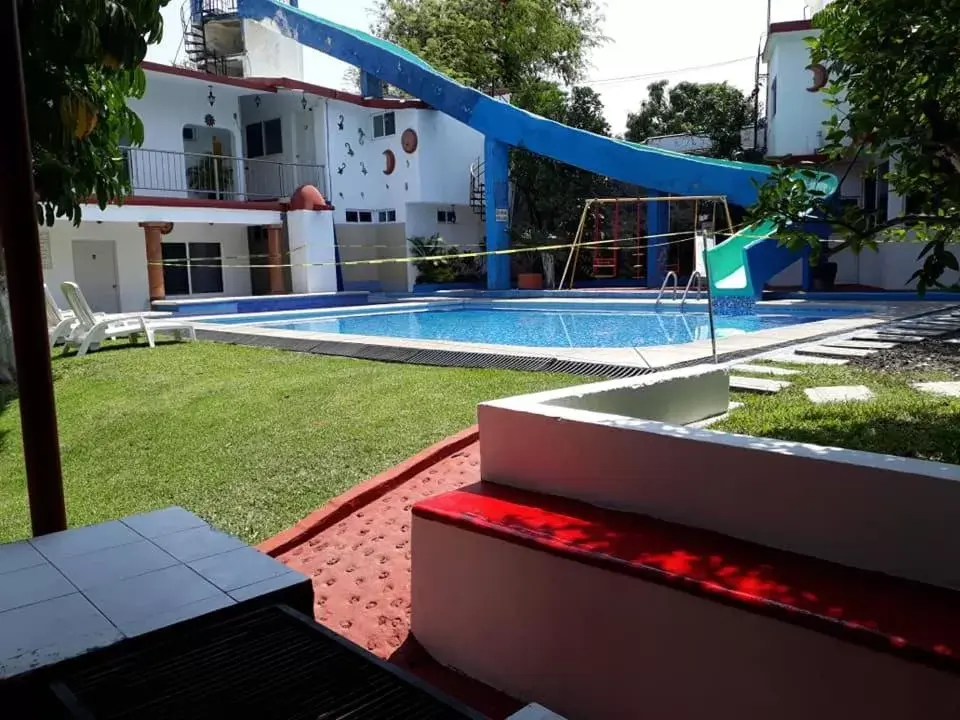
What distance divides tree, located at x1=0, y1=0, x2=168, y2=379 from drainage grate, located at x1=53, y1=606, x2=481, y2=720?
54.1 inches

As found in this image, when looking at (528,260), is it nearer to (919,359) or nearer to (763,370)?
(919,359)

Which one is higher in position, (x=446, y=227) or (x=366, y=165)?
(x=366, y=165)

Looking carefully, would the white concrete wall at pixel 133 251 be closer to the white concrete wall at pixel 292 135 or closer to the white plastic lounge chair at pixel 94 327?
the white concrete wall at pixel 292 135

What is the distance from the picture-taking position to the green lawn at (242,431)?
4.54m

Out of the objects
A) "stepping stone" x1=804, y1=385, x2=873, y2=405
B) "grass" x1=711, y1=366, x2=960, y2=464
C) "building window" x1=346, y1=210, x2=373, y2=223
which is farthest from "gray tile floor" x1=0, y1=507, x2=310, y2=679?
"building window" x1=346, y1=210, x2=373, y2=223

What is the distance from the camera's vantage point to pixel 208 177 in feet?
68.2

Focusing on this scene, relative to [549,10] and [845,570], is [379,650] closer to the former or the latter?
[845,570]

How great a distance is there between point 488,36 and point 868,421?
29.9 m

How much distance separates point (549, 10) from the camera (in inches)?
1257

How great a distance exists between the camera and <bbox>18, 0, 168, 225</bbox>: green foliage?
369cm

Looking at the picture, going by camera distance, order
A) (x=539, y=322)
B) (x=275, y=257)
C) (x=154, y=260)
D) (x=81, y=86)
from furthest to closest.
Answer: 1. (x=275, y=257)
2. (x=154, y=260)
3. (x=539, y=322)
4. (x=81, y=86)

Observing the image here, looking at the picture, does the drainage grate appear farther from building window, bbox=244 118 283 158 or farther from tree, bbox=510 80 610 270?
building window, bbox=244 118 283 158

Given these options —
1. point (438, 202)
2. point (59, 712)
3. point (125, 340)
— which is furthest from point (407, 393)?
point (438, 202)

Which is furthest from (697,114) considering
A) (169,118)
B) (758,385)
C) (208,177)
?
(758,385)
